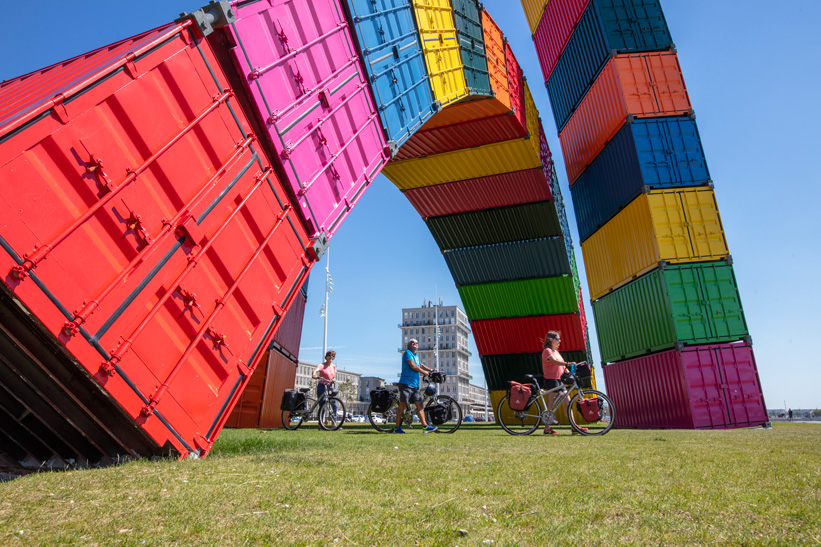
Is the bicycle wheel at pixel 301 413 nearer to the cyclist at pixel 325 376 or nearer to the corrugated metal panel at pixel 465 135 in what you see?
the cyclist at pixel 325 376

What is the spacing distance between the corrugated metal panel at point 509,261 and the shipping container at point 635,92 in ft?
16.4

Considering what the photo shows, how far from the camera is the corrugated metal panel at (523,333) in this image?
2089 centimetres

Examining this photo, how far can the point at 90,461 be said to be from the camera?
4656 mm

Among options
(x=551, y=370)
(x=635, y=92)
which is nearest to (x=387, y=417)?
(x=551, y=370)

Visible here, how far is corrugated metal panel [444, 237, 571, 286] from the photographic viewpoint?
21.0 meters

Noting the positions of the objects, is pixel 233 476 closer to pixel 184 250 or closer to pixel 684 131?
pixel 184 250

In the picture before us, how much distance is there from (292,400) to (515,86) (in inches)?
584

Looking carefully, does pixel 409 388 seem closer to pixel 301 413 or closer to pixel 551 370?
pixel 551 370

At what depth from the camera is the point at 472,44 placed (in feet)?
49.1

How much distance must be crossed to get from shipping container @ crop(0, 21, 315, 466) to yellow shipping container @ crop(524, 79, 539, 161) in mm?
15616

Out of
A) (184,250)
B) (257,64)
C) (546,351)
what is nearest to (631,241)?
(546,351)

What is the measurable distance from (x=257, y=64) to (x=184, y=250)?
9.73 feet

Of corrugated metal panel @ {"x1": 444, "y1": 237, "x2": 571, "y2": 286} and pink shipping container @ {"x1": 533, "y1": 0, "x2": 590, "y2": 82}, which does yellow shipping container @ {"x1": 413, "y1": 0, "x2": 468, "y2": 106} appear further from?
corrugated metal panel @ {"x1": 444, "y1": 237, "x2": 571, "y2": 286}

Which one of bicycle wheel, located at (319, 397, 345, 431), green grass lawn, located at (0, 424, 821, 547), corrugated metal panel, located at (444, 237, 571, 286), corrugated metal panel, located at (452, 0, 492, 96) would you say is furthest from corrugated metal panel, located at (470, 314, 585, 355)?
green grass lawn, located at (0, 424, 821, 547)
